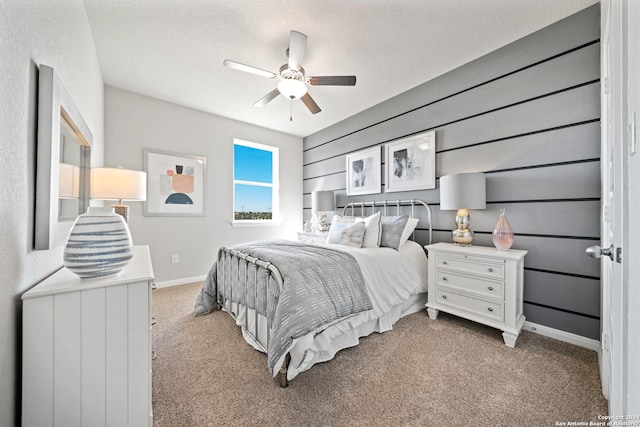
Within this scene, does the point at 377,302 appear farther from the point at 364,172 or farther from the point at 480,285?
the point at 364,172

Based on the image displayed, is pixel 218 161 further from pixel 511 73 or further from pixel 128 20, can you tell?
pixel 511 73

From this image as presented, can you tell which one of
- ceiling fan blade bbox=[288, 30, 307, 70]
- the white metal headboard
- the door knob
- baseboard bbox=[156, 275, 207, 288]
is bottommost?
baseboard bbox=[156, 275, 207, 288]

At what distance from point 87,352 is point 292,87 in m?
2.28

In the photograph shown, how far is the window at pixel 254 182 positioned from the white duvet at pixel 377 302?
8.74 feet

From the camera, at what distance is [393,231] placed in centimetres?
276

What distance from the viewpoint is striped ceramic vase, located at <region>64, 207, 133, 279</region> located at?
974 mm

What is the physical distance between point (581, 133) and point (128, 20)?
380cm

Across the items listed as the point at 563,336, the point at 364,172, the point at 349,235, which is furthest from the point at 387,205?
the point at 563,336

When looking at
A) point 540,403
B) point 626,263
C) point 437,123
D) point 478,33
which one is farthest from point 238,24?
point 540,403

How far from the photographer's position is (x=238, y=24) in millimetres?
2062

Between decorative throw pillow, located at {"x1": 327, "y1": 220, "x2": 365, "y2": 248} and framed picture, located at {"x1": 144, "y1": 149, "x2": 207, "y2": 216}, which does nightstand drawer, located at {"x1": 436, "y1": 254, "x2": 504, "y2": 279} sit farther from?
framed picture, located at {"x1": 144, "y1": 149, "x2": 207, "y2": 216}

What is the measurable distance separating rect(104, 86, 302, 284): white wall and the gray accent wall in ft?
10.3

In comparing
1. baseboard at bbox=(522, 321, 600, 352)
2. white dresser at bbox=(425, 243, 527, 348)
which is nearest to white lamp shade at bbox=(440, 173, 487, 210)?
white dresser at bbox=(425, 243, 527, 348)

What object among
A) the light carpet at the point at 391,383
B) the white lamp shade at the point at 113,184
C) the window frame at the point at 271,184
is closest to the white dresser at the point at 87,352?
the light carpet at the point at 391,383
